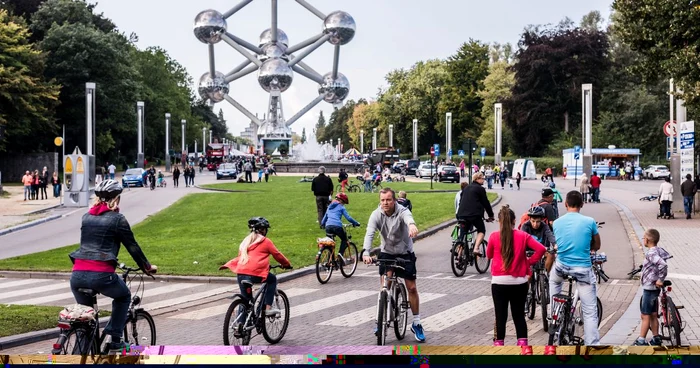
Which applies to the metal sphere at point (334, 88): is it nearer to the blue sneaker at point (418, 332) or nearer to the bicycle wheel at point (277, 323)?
the bicycle wheel at point (277, 323)

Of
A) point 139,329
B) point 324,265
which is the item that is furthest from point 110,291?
point 324,265

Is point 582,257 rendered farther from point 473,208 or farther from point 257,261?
point 473,208

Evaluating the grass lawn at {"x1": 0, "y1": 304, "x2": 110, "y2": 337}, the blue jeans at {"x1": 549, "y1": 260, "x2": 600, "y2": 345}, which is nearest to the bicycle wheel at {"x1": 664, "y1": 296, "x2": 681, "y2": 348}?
the blue jeans at {"x1": 549, "y1": 260, "x2": 600, "y2": 345}

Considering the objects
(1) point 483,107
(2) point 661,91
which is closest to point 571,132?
(2) point 661,91

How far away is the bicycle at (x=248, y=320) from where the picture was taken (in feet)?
31.1

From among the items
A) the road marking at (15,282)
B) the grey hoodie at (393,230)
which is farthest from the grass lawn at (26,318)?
the grey hoodie at (393,230)

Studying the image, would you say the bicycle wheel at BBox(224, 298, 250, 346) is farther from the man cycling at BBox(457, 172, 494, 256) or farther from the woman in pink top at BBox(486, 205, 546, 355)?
the man cycling at BBox(457, 172, 494, 256)

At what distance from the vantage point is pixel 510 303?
8391 millimetres

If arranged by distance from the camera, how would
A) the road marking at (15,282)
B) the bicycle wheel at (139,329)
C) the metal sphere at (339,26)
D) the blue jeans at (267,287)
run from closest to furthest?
the bicycle wheel at (139,329) → the blue jeans at (267,287) → the road marking at (15,282) → the metal sphere at (339,26)

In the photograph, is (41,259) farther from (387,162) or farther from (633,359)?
(387,162)

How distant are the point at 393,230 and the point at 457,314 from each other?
2.88 meters

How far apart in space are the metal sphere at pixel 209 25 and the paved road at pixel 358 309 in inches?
3225

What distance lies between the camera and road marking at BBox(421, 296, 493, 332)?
38.0 ft

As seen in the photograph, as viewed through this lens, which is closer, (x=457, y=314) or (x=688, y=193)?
(x=457, y=314)
